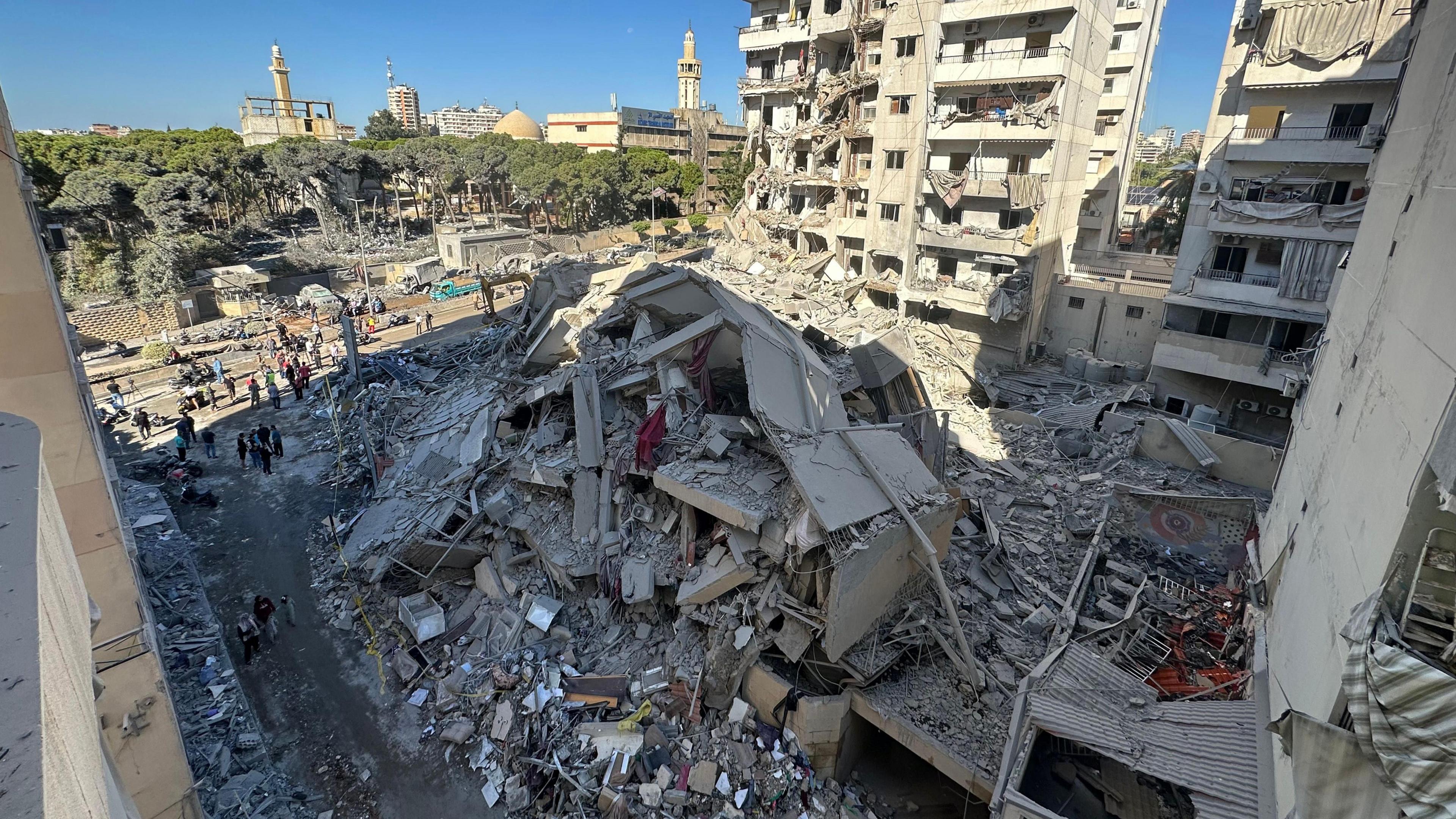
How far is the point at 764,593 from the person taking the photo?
9.02 metres

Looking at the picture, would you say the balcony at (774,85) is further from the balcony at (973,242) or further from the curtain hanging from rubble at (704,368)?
the curtain hanging from rubble at (704,368)

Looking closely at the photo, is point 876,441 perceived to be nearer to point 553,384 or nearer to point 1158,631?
point 1158,631

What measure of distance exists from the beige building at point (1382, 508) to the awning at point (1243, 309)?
1003cm

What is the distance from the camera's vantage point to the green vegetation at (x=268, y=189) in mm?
29000

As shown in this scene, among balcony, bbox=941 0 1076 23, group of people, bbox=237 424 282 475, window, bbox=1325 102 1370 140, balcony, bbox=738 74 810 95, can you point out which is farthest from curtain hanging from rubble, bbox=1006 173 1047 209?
group of people, bbox=237 424 282 475

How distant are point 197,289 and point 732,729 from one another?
33550 millimetres

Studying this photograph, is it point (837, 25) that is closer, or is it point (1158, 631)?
point (1158, 631)

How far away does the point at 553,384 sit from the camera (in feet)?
44.0

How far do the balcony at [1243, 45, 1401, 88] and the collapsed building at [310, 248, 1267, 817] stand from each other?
1024cm

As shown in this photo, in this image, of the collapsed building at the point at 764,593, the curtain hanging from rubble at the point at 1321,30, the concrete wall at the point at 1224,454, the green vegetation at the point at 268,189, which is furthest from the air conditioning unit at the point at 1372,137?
the green vegetation at the point at 268,189

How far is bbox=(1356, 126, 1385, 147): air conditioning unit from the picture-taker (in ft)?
36.6

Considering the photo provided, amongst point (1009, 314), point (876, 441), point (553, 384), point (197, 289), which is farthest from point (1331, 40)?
point (197, 289)

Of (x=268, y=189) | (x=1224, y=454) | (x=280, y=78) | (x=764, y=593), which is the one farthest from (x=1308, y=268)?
(x=280, y=78)

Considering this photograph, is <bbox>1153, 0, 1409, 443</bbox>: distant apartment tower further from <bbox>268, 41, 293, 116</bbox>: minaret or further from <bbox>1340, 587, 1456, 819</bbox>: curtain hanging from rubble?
<bbox>268, 41, 293, 116</bbox>: minaret
